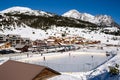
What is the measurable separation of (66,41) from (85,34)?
41929 millimetres

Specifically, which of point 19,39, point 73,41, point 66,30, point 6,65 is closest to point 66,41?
point 73,41

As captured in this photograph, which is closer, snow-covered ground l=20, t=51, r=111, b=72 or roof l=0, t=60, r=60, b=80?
roof l=0, t=60, r=60, b=80

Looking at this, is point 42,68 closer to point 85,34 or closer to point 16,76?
point 16,76

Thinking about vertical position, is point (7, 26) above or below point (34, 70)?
above

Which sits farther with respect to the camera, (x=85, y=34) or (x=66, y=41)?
(x=85, y=34)

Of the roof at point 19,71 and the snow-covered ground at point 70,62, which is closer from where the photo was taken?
the roof at point 19,71

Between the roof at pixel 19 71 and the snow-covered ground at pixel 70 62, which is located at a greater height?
the roof at pixel 19 71

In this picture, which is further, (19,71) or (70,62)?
(70,62)

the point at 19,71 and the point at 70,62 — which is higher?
the point at 19,71

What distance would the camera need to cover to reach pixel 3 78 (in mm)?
19078

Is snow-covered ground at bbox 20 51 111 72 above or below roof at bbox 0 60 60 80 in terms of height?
below

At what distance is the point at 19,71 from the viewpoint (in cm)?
1931

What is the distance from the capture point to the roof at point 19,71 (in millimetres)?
18344

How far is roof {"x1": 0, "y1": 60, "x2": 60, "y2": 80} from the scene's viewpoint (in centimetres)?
1834
